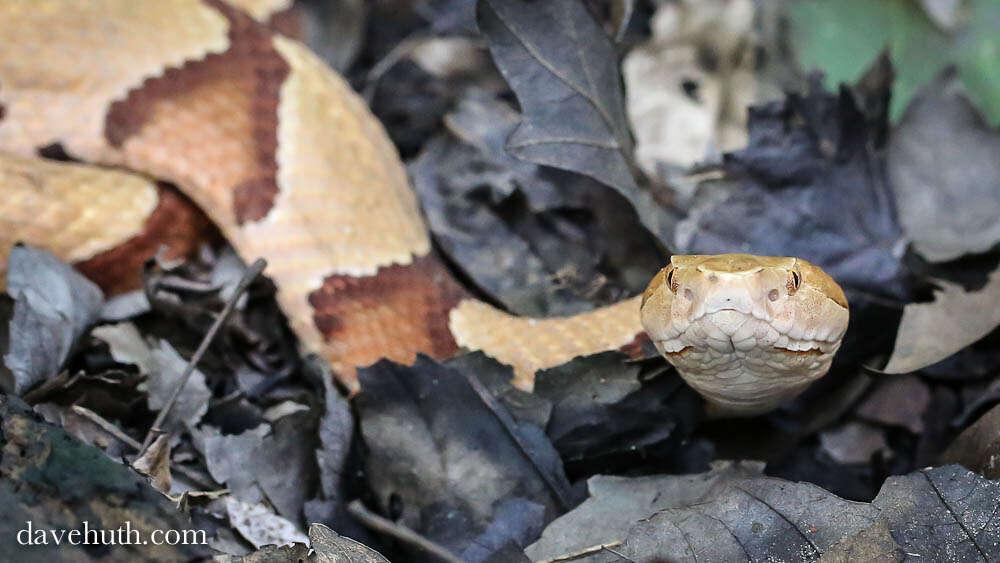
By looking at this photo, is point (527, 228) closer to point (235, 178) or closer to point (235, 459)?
point (235, 178)

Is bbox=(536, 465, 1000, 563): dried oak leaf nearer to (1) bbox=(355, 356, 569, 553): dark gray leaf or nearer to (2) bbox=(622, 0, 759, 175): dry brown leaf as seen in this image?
(1) bbox=(355, 356, 569, 553): dark gray leaf

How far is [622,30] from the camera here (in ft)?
8.49

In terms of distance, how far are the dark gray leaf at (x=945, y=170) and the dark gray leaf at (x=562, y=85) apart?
3.26ft

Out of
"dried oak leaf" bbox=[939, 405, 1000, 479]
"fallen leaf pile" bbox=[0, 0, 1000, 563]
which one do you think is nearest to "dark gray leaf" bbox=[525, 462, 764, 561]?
"fallen leaf pile" bbox=[0, 0, 1000, 563]

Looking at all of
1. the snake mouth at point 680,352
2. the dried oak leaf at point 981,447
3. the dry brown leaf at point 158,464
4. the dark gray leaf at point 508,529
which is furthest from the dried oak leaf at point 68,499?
the dried oak leaf at point 981,447

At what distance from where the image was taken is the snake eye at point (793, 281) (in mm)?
1932

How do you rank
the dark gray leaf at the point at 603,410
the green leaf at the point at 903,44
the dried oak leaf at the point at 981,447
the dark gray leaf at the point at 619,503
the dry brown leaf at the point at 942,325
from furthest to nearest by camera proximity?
the green leaf at the point at 903,44, the dry brown leaf at the point at 942,325, the dark gray leaf at the point at 603,410, the dried oak leaf at the point at 981,447, the dark gray leaf at the point at 619,503

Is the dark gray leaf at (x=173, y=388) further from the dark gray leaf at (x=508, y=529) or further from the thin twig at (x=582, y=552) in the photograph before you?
the thin twig at (x=582, y=552)

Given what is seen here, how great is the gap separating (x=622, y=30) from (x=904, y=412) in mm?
1350

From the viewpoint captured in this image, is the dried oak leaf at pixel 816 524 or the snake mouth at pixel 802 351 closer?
the dried oak leaf at pixel 816 524

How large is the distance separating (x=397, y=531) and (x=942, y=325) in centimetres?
152

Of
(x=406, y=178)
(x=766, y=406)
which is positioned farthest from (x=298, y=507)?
(x=406, y=178)

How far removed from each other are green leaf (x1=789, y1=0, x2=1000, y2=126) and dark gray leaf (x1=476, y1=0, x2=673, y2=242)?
1065mm

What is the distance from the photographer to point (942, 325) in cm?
237
